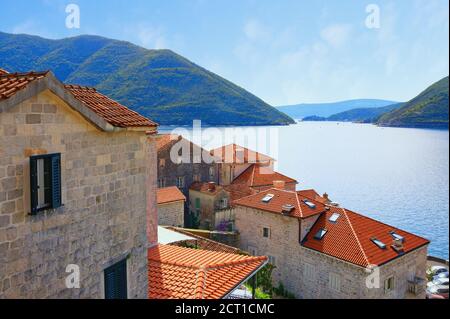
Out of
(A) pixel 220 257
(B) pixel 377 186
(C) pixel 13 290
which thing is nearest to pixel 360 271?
(A) pixel 220 257

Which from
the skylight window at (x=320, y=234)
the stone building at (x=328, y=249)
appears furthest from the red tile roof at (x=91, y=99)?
the skylight window at (x=320, y=234)

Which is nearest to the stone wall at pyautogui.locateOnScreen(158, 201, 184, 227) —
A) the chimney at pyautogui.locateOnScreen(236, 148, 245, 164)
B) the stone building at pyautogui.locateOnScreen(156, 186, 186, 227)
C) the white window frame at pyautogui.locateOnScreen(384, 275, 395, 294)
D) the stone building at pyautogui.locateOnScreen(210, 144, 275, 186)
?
the stone building at pyautogui.locateOnScreen(156, 186, 186, 227)

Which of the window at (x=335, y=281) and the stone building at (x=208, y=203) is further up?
the stone building at (x=208, y=203)

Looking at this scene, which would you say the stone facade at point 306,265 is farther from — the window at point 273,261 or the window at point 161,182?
the window at point 161,182

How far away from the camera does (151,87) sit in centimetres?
12962

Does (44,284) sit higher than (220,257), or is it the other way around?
(44,284)

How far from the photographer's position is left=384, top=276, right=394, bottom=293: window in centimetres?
2047

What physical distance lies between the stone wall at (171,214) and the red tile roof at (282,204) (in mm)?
6060

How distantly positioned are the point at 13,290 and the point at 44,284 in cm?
52

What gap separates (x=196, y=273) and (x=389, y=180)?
83.6 m

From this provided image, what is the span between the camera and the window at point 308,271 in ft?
74.3

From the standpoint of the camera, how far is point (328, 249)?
21.8m

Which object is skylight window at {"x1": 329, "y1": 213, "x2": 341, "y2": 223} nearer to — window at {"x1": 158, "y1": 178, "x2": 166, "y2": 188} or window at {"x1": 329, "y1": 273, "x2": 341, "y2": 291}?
window at {"x1": 329, "y1": 273, "x2": 341, "y2": 291}
